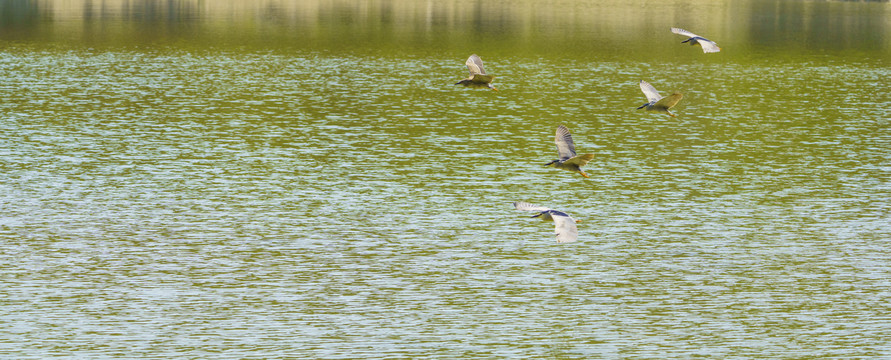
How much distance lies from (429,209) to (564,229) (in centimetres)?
1141

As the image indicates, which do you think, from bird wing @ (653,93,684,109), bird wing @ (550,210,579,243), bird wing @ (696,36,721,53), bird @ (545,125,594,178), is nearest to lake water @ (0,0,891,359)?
bird wing @ (550,210,579,243)

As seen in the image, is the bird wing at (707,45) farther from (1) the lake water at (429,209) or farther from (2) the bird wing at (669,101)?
(1) the lake water at (429,209)

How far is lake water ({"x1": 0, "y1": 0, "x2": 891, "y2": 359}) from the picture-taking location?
22547 millimetres

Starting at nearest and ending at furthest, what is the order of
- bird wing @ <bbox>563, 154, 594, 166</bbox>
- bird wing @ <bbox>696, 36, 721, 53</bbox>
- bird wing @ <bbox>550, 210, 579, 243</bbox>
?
1. bird wing @ <bbox>550, 210, 579, 243</bbox>
2. bird wing @ <bbox>563, 154, 594, 166</bbox>
3. bird wing @ <bbox>696, 36, 721, 53</bbox>

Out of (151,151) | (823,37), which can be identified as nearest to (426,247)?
(151,151)

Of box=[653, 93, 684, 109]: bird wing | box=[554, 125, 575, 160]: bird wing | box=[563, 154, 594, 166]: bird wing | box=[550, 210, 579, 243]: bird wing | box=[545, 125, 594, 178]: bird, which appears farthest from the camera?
box=[653, 93, 684, 109]: bird wing

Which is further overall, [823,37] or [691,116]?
[823,37]

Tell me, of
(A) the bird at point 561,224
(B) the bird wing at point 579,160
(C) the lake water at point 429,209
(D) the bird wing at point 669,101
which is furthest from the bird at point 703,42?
(A) the bird at point 561,224

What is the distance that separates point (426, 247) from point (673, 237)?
18.9 feet

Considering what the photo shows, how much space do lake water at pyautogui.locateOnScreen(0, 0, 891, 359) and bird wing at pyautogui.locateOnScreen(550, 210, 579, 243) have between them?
1.88m

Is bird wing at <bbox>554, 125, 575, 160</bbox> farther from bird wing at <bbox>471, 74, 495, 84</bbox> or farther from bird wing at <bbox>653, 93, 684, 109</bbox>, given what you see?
bird wing at <bbox>471, 74, 495, 84</bbox>

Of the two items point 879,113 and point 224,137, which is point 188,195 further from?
point 879,113

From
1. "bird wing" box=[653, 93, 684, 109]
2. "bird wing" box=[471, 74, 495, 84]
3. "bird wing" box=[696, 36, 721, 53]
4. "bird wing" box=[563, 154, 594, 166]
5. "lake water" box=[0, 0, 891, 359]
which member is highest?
"bird wing" box=[696, 36, 721, 53]

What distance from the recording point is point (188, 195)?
111 ft
